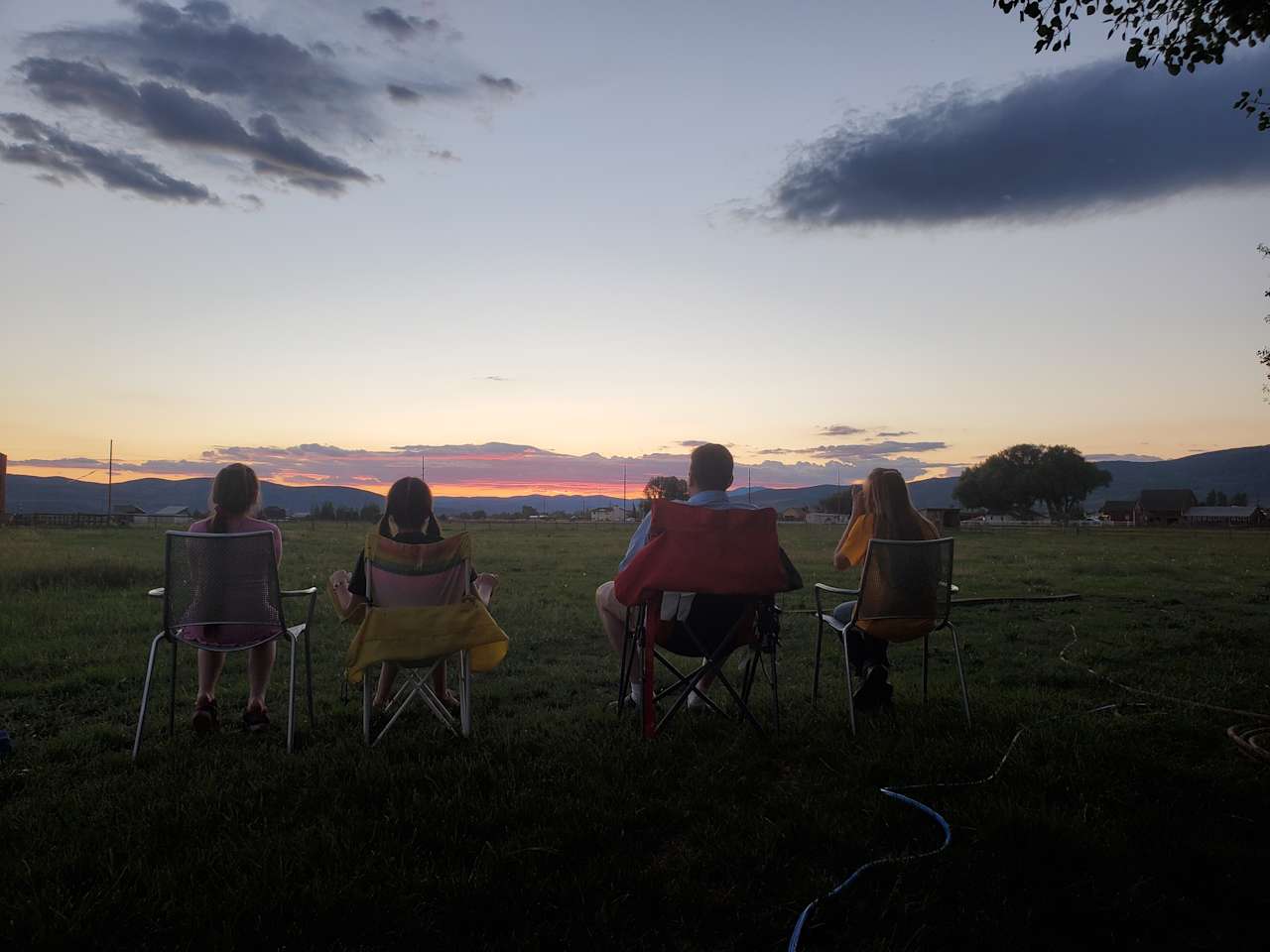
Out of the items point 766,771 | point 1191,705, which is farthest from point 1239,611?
point 766,771

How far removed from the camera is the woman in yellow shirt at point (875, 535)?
521 centimetres

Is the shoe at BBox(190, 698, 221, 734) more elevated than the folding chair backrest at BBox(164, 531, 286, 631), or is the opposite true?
the folding chair backrest at BBox(164, 531, 286, 631)

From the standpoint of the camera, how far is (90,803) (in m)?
3.61

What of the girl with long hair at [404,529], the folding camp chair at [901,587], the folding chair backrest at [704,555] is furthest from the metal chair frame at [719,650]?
the girl with long hair at [404,529]

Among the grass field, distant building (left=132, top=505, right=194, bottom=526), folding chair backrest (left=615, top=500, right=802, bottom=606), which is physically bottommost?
distant building (left=132, top=505, right=194, bottom=526)

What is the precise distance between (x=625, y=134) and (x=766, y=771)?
963 cm

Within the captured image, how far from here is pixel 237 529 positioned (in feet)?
16.5

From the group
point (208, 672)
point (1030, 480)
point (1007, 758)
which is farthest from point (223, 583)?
point (1030, 480)

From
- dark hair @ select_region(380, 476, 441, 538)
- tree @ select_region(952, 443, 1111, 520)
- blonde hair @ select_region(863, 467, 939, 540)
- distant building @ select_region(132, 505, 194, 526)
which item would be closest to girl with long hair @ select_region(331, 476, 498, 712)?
dark hair @ select_region(380, 476, 441, 538)

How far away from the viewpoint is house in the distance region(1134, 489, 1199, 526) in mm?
100238

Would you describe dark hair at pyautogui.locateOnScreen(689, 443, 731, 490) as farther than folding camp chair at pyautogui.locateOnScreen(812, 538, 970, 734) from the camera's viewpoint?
Yes

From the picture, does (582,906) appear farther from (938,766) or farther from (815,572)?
(815,572)

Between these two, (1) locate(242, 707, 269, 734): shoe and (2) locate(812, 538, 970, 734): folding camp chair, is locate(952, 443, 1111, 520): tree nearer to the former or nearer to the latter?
(2) locate(812, 538, 970, 734): folding camp chair

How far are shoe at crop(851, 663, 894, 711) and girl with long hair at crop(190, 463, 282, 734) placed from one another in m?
3.63
